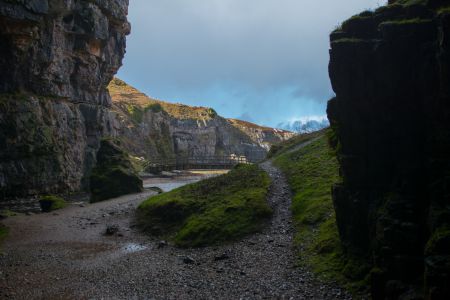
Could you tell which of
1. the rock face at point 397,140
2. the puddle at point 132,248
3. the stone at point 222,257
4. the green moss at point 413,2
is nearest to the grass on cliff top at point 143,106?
the puddle at point 132,248

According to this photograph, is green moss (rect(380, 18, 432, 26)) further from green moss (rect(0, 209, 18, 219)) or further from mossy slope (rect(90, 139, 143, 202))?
mossy slope (rect(90, 139, 143, 202))

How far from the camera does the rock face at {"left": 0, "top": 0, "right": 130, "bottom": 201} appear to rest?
57812 millimetres

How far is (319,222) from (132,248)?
45.4 feet

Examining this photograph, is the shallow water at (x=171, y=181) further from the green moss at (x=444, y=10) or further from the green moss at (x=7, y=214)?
the green moss at (x=444, y=10)

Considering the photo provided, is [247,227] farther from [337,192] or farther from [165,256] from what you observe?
[337,192]

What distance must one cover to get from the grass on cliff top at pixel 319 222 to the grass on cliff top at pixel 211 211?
3.02 meters

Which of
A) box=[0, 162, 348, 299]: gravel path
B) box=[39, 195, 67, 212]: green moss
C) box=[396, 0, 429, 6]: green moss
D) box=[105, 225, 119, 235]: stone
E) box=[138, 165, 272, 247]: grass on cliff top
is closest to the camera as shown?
box=[396, 0, 429, 6]: green moss

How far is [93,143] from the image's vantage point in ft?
271

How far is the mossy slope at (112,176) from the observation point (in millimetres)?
→ 56272

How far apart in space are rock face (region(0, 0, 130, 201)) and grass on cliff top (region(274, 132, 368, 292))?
3657cm

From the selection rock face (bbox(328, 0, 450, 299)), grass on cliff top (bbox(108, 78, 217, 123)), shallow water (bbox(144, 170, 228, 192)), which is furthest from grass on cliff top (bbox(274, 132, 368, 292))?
grass on cliff top (bbox(108, 78, 217, 123))

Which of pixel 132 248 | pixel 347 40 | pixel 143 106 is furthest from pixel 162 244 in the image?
pixel 143 106

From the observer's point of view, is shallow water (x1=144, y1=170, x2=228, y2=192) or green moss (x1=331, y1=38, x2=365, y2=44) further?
shallow water (x1=144, y1=170, x2=228, y2=192)

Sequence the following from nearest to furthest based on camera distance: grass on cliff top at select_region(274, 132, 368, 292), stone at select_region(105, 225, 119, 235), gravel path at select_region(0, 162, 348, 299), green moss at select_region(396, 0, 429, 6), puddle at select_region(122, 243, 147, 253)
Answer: green moss at select_region(396, 0, 429, 6), grass on cliff top at select_region(274, 132, 368, 292), gravel path at select_region(0, 162, 348, 299), puddle at select_region(122, 243, 147, 253), stone at select_region(105, 225, 119, 235)
